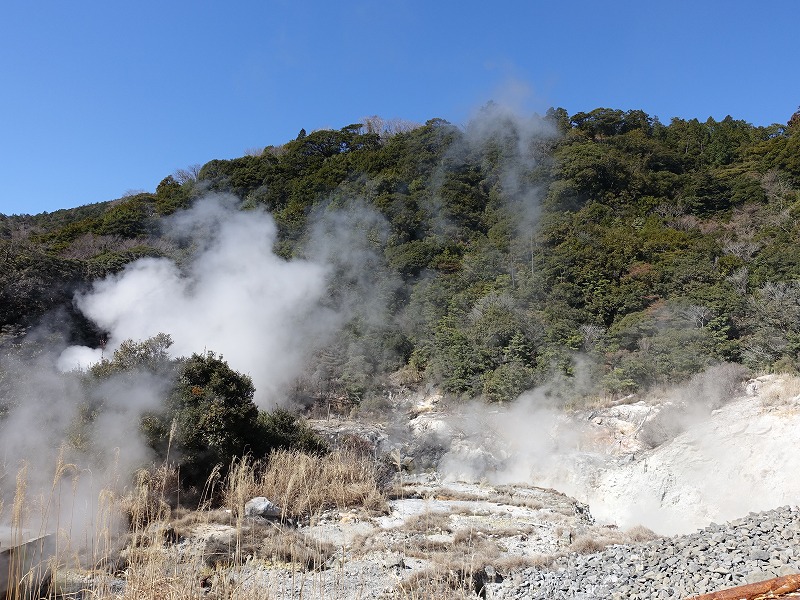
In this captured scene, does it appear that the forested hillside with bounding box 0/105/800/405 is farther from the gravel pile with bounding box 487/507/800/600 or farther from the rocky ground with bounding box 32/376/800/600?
the gravel pile with bounding box 487/507/800/600

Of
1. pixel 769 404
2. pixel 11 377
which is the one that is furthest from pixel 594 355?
pixel 11 377

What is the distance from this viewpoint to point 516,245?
76.5 ft

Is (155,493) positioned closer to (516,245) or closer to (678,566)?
(678,566)

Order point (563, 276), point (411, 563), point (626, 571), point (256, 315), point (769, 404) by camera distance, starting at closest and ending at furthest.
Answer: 1. point (626, 571)
2. point (411, 563)
3. point (769, 404)
4. point (256, 315)
5. point (563, 276)

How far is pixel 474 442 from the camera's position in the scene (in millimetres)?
13359

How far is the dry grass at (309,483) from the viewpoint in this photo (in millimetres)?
8016

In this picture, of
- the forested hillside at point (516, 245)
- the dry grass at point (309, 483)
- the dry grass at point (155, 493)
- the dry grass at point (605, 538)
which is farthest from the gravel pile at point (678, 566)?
the forested hillside at point (516, 245)

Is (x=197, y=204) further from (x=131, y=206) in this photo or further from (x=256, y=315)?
(x=256, y=315)

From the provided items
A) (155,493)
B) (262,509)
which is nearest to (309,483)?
(262,509)

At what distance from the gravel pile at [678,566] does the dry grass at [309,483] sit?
3.48 metres

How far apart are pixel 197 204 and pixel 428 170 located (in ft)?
46.1

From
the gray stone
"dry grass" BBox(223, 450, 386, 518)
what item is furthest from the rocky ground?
"dry grass" BBox(223, 450, 386, 518)

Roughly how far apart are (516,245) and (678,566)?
19002 mm

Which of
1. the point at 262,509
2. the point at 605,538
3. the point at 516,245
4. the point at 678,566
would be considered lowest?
the point at 605,538
